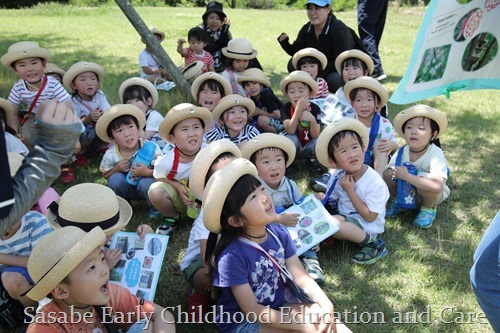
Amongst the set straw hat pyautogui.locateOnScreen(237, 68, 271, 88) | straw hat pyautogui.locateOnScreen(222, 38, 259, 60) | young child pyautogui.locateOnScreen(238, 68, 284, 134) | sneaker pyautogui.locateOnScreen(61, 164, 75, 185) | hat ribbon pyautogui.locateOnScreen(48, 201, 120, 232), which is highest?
straw hat pyautogui.locateOnScreen(222, 38, 259, 60)

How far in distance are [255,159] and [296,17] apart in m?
17.0

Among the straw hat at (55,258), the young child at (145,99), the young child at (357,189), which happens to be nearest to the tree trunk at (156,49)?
the young child at (145,99)

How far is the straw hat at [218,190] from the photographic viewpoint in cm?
257

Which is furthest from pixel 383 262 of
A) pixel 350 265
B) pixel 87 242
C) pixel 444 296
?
pixel 87 242

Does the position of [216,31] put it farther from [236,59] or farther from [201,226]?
[201,226]

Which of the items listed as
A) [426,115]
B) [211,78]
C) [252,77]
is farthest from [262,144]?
[252,77]

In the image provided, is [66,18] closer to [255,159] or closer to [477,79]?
[255,159]

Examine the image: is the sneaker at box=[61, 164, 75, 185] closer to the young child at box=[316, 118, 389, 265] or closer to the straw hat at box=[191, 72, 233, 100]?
the straw hat at box=[191, 72, 233, 100]

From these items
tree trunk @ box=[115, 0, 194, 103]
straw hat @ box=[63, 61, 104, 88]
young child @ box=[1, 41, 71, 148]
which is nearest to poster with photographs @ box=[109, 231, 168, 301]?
young child @ box=[1, 41, 71, 148]

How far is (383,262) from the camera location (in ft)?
11.9

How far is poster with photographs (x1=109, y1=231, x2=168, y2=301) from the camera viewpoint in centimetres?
302

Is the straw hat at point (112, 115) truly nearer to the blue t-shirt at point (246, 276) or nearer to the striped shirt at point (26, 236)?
the striped shirt at point (26, 236)

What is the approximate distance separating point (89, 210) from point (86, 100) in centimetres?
303

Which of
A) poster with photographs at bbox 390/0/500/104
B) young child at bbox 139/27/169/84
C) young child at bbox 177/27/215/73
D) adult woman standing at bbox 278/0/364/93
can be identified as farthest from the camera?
young child at bbox 177/27/215/73
